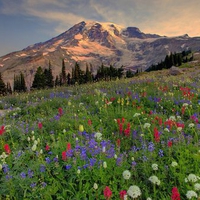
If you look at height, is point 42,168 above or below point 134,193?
below

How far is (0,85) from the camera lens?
239ft

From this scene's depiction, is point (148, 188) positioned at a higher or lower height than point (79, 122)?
lower

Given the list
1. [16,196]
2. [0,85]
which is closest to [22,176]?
[16,196]

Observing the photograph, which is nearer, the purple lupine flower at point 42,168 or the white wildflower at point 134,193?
the white wildflower at point 134,193

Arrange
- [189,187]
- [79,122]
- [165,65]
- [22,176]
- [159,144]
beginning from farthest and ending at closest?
[165,65] < [79,122] < [159,144] < [22,176] < [189,187]

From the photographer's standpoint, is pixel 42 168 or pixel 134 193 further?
pixel 42 168

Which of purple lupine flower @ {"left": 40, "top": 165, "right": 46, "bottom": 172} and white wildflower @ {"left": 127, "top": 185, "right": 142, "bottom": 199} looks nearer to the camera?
white wildflower @ {"left": 127, "top": 185, "right": 142, "bottom": 199}

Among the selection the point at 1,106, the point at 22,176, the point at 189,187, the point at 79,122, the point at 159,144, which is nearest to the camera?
the point at 189,187

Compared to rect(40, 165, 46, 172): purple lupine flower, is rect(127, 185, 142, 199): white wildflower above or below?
above

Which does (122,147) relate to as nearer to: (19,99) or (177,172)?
(177,172)

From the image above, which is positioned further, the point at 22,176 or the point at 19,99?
the point at 19,99

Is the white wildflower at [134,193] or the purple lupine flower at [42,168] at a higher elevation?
the white wildflower at [134,193]

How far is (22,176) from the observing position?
3.71 metres

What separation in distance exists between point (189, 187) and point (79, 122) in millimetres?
4019
